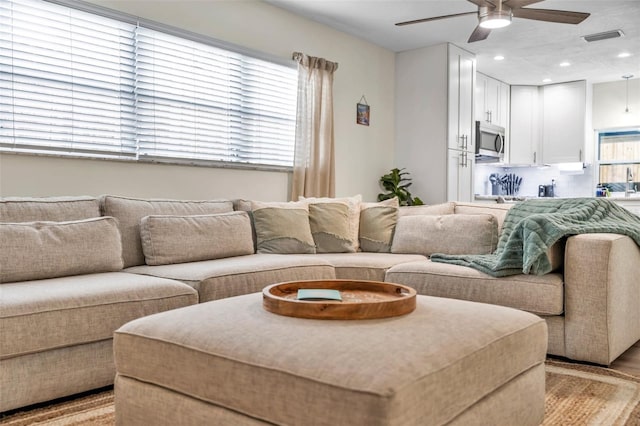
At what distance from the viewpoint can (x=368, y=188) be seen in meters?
5.70

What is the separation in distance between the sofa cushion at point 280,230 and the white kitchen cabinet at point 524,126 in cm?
501

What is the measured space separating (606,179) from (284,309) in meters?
7.47

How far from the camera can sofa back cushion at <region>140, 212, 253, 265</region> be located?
2.88 metres

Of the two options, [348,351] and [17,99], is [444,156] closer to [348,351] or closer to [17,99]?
[17,99]

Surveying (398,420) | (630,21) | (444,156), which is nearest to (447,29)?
(444,156)

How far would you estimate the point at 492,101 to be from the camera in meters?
7.23

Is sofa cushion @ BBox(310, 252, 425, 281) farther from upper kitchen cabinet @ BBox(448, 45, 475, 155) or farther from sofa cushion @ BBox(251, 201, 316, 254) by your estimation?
upper kitchen cabinet @ BBox(448, 45, 475, 155)

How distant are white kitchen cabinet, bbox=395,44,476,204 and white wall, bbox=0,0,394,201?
0.54ft

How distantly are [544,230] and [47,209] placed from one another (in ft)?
7.82

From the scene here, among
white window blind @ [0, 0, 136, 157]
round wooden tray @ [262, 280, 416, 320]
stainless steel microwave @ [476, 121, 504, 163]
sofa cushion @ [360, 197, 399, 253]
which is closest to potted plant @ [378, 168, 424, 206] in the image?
stainless steel microwave @ [476, 121, 504, 163]

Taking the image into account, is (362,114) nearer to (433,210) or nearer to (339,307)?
(433,210)

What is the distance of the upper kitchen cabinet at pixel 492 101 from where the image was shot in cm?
691

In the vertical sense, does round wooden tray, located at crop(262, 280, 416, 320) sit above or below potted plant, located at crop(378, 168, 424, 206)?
below

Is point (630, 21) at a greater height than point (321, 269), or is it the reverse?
point (630, 21)
